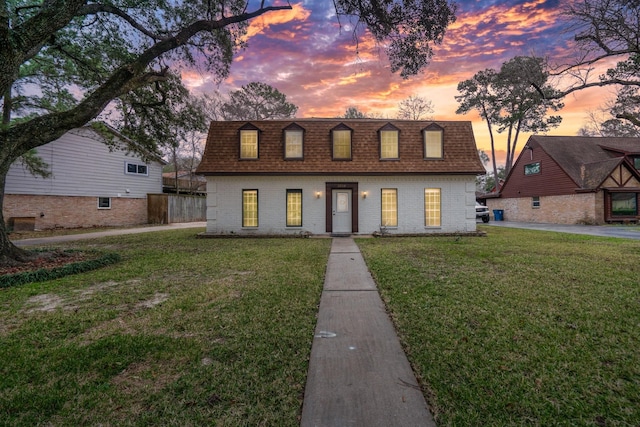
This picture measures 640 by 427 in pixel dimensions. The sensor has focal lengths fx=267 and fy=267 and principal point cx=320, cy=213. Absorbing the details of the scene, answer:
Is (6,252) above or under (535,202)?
under

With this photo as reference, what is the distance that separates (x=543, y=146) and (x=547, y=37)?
19681 mm

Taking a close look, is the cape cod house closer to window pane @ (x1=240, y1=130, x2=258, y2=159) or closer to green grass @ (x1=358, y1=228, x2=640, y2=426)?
window pane @ (x1=240, y1=130, x2=258, y2=159)

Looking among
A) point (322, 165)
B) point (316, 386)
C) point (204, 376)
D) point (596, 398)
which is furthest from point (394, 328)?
point (322, 165)

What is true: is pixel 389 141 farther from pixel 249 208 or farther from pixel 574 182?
pixel 574 182

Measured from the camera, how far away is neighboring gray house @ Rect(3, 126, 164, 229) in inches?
634

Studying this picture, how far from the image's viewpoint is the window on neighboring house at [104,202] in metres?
19.3

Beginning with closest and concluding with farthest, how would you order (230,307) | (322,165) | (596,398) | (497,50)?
(596,398) → (230,307) → (497,50) → (322,165)

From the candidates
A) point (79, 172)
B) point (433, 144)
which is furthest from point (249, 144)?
point (79, 172)

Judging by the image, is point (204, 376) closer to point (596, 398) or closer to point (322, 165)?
point (596, 398)

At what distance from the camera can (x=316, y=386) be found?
7.49ft

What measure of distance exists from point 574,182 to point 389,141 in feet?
60.1

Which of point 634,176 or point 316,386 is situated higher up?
point 634,176

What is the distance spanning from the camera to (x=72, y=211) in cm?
1802

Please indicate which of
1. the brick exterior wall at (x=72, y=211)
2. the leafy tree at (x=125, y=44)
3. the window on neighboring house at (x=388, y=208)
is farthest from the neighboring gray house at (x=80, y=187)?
the window on neighboring house at (x=388, y=208)
